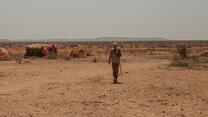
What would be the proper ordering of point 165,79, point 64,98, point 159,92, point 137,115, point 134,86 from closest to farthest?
point 137,115 < point 64,98 < point 159,92 < point 134,86 < point 165,79

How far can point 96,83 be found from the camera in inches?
675

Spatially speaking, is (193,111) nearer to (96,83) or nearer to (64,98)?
(64,98)

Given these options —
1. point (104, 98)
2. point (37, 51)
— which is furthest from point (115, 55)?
point (37, 51)

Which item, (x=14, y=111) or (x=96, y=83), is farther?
(x=96, y=83)

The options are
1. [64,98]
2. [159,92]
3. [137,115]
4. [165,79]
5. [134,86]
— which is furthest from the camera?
[165,79]

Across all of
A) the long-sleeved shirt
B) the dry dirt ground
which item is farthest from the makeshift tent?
the long-sleeved shirt

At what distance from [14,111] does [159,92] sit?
17.7 feet

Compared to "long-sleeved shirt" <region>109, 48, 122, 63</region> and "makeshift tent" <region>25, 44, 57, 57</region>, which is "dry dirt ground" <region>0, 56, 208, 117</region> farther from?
"makeshift tent" <region>25, 44, 57, 57</region>

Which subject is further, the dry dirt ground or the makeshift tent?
the makeshift tent

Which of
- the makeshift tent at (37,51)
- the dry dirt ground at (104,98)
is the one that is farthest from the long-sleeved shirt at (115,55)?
the makeshift tent at (37,51)

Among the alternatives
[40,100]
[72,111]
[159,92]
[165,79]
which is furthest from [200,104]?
[165,79]

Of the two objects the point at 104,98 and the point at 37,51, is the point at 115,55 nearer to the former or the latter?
the point at 104,98

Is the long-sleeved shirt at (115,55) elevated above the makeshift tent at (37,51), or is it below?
above

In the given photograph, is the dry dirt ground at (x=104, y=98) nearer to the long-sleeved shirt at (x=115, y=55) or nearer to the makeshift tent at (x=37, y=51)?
the long-sleeved shirt at (x=115, y=55)
